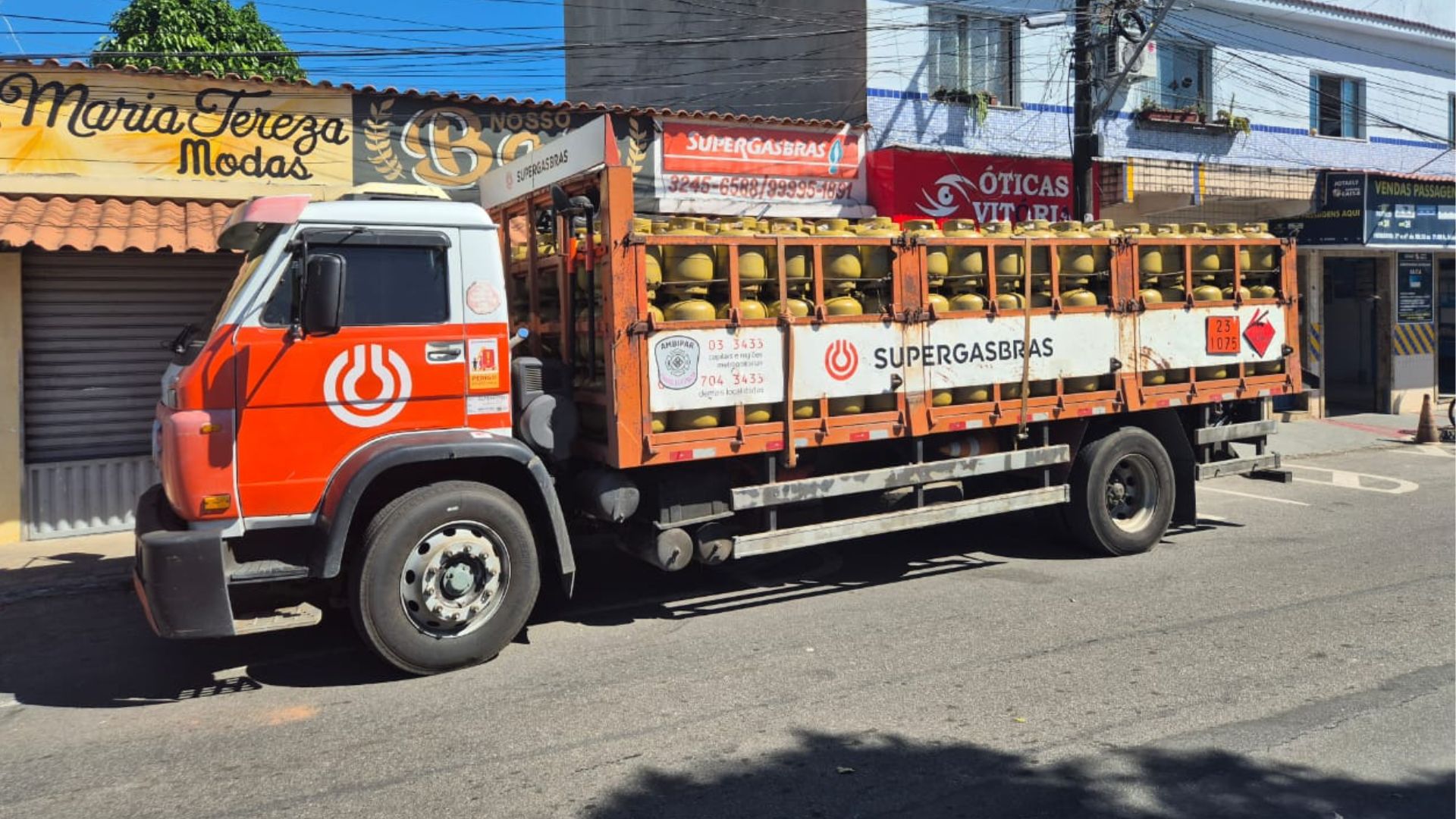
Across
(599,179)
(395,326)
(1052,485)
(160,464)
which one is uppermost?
(599,179)

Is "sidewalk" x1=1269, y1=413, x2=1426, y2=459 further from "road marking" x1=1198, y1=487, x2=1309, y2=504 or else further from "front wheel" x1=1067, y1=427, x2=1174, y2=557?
"front wheel" x1=1067, y1=427, x2=1174, y2=557

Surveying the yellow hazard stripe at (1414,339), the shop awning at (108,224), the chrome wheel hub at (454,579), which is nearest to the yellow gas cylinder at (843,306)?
the chrome wheel hub at (454,579)

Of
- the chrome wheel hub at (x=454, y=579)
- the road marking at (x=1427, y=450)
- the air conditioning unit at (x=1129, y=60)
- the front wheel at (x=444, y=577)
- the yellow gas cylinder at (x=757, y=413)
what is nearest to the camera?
the front wheel at (x=444, y=577)

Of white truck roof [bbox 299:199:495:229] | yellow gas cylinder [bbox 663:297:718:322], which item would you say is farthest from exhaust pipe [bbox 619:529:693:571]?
white truck roof [bbox 299:199:495:229]

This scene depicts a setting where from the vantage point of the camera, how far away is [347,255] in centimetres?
574

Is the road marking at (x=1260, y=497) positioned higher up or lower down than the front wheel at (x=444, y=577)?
lower down

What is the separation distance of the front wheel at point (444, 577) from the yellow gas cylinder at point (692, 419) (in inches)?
42.3

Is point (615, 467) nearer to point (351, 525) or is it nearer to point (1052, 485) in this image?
point (351, 525)

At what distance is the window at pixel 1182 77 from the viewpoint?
56.4ft

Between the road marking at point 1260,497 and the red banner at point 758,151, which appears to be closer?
the road marking at point 1260,497

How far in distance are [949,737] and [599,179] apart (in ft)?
11.8

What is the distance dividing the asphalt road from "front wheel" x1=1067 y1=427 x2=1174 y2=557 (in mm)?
402

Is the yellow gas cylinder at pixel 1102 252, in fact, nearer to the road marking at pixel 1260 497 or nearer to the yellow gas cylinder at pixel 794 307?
the yellow gas cylinder at pixel 794 307

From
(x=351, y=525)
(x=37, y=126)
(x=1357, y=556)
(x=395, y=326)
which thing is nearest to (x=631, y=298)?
(x=395, y=326)
